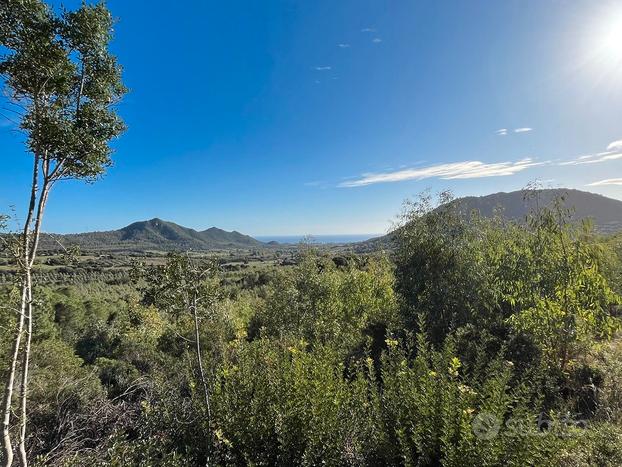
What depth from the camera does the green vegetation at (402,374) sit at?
3.14 meters

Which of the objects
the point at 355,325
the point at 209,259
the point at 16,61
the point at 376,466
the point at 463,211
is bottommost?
the point at 355,325

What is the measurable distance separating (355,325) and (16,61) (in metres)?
11.2

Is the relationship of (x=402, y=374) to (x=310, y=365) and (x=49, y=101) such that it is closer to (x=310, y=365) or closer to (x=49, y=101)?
(x=310, y=365)

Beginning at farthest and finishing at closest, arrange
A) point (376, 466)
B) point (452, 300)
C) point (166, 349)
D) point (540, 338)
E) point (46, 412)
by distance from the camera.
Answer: point (166, 349)
point (452, 300)
point (540, 338)
point (46, 412)
point (376, 466)

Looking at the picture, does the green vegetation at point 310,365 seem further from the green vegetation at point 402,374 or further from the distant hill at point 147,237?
the distant hill at point 147,237

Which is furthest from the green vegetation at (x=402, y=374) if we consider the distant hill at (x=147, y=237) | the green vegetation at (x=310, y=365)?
the distant hill at (x=147, y=237)

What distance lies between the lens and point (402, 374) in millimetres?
3670

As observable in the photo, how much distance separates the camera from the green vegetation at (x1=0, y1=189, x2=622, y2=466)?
314 centimetres

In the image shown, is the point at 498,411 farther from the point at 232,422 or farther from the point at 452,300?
the point at 452,300

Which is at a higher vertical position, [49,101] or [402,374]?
[49,101]

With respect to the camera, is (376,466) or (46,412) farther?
(46,412)

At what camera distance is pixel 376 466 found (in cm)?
330

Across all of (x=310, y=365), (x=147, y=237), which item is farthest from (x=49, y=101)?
(x=147, y=237)

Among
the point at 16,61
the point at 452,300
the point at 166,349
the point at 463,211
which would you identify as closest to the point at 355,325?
the point at 452,300
